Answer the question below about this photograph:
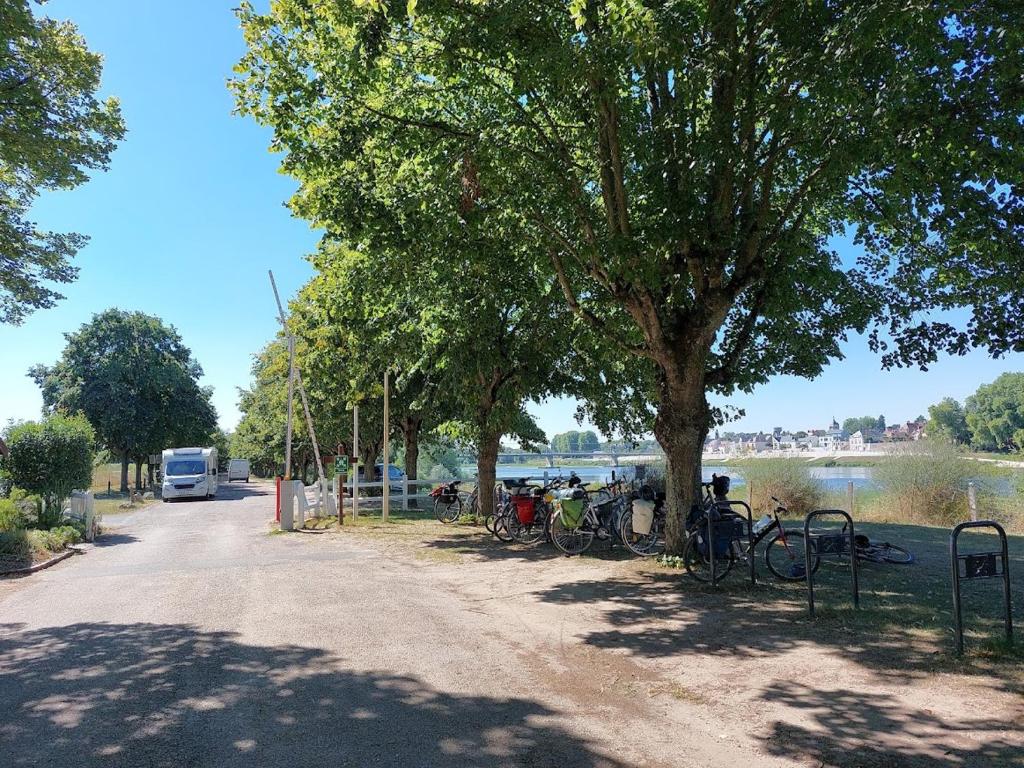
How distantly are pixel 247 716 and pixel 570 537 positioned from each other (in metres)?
7.71

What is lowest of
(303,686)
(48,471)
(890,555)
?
(890,555)

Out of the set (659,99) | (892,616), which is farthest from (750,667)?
(659,99)

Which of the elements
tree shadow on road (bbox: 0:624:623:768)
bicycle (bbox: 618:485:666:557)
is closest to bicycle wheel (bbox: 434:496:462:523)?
bicycle (bbox: 618:485:666:557)

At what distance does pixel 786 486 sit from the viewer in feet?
64.9

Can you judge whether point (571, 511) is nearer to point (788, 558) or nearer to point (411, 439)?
point (788, 558)

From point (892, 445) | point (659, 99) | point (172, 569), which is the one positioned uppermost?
point (659, 99)

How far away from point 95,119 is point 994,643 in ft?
54.8

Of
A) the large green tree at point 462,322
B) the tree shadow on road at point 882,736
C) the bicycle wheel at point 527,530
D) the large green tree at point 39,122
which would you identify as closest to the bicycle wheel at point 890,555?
the bicycle wheel at point 527,530

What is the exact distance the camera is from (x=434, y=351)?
1602cm

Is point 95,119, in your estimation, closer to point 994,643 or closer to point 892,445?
point 994,643

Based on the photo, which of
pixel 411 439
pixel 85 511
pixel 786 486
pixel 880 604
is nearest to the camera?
pixel 880 604

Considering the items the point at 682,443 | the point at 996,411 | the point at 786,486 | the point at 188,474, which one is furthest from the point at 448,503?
the point at 996,411

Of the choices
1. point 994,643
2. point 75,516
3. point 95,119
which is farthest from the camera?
point 75,516

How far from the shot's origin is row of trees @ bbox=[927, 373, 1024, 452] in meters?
58.4
